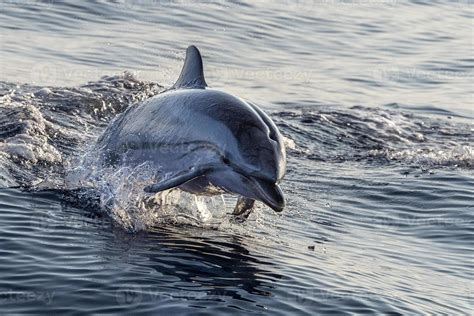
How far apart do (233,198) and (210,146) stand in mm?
3269

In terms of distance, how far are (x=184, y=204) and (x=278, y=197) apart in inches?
105

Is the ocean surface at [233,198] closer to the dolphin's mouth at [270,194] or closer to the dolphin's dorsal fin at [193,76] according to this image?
the dolphin's mouth at [270,194]

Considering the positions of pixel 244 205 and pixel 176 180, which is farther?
pixel 244 205

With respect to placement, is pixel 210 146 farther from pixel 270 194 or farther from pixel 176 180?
pixel 270 194

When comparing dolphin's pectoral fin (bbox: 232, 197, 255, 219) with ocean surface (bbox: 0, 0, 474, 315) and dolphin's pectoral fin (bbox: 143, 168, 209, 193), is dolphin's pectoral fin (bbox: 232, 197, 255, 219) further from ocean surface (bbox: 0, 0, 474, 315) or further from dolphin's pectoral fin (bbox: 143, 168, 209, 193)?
dolphin's pectoral fin (bbox: 143, 168, 209, 193)

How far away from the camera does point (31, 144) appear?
51.1 feet

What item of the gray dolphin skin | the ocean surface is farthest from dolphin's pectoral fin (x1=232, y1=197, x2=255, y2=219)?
the ocean surface

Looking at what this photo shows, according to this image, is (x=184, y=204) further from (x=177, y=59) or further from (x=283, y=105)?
(x=177, y=59)

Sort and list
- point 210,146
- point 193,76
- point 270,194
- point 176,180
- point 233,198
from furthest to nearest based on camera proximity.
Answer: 1. point 233,198
2. point 193,76
3. point 210,146
4. point 176,180
5. point 270,194

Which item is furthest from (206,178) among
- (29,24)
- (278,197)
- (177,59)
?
(29,24)

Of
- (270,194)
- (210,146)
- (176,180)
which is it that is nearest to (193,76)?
(210,146)

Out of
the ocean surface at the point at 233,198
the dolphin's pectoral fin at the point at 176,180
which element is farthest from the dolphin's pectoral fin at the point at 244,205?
→ the dolphin's pectoral fin at the point at 176,180

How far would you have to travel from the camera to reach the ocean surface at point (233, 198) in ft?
35.6

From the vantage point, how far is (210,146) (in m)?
11.4
